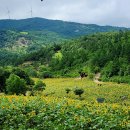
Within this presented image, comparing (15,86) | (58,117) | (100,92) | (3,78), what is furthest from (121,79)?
(58,117)

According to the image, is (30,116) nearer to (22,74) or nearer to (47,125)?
(47,125)

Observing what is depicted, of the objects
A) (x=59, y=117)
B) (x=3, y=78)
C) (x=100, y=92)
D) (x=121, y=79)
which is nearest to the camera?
(x=59, y=117)

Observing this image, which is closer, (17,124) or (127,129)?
(127,129)

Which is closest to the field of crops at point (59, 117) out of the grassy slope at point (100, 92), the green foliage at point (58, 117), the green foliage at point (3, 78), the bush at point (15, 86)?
the green foliage at point (58, 117)

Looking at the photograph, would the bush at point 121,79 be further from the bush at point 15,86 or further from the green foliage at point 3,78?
the bush at point 15,86

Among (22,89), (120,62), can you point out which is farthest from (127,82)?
(22,89)

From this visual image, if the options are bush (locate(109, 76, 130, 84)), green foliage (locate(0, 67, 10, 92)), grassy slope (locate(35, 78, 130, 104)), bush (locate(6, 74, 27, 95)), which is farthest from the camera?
bush (locate(109, 76, 130, 84))

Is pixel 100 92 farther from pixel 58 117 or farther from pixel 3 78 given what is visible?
pixel 58 117

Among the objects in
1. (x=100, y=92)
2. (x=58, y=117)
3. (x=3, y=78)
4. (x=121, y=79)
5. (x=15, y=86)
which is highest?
(x=58, y=117)

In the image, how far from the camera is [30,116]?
2370 centimetres

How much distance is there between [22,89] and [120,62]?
89.0m

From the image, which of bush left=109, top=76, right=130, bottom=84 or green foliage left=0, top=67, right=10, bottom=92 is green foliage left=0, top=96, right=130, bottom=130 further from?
bush left=109, top=76, right=130, bottom=84

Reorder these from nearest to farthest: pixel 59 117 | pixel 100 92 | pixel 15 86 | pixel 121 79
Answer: pixel 59 117
pixel 15 86
pixel 100 92
pixel 121 79

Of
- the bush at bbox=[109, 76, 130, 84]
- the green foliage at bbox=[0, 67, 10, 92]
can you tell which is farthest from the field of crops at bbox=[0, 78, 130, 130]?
the bush at bbox=[109, 76, 130, 84]
